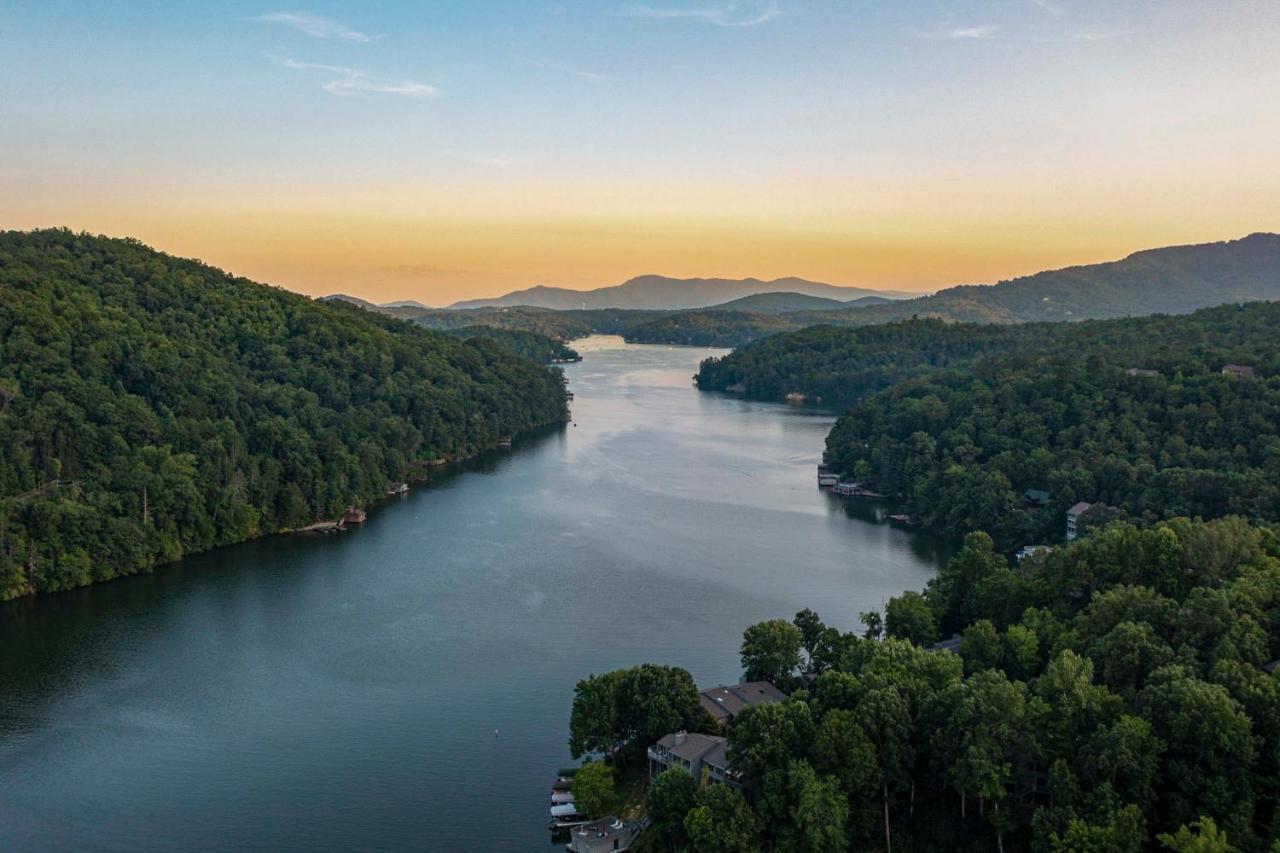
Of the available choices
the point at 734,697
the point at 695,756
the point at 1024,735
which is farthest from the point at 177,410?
the point at 1024,735

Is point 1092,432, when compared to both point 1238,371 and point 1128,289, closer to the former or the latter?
point 1238,371

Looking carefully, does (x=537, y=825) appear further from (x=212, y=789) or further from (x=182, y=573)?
(x=182, y=573)

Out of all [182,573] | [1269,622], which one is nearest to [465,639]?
[182,573]

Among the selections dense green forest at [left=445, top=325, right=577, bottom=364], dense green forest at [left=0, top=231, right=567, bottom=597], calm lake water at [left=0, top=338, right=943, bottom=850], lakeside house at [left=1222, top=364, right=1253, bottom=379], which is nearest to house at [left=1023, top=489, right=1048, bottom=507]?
calm lake water at [left=0, top=338, right=943, bottom=850]

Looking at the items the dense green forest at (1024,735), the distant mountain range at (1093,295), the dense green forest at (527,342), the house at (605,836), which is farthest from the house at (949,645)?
the distant mountain range at (1093,295)

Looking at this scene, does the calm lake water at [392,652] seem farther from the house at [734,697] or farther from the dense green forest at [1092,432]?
the dense green forest at [1092,432]
